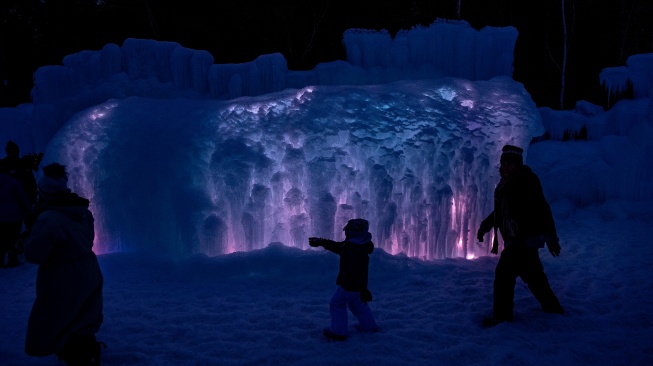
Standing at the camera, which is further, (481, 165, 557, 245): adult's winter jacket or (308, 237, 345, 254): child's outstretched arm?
(481, 165, 557, 245): adult's winter jacket

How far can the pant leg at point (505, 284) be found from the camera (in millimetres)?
3871

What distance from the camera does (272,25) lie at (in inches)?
564

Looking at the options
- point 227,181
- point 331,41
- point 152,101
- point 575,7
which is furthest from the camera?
point 575,7

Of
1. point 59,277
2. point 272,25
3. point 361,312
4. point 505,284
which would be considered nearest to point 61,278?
point 59,277

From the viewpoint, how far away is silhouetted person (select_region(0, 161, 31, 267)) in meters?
5.95

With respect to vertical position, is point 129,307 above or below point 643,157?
below

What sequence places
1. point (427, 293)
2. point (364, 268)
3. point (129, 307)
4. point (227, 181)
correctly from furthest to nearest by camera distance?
point (227, 181) < point (427, 293) < point (129, 307) < point (364, 268)

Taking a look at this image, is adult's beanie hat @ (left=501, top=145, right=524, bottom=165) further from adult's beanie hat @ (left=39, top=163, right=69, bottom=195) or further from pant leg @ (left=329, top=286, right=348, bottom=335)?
adult's beanie hat @ (left=39, top=163, right=69, bottom=195)

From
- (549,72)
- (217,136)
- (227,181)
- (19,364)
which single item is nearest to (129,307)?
(19,364)

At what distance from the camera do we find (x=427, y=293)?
5078 mm

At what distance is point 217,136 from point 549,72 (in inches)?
611

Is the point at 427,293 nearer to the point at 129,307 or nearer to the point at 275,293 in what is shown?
the point at 275,293

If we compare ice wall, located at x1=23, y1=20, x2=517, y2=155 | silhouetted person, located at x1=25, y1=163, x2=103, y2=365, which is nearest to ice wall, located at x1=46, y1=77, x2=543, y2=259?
ice wall, located at x1=23, y1=20, x2=517, y2=155

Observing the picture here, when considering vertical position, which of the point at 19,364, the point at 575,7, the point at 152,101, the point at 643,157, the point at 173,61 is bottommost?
the point at 19,364
